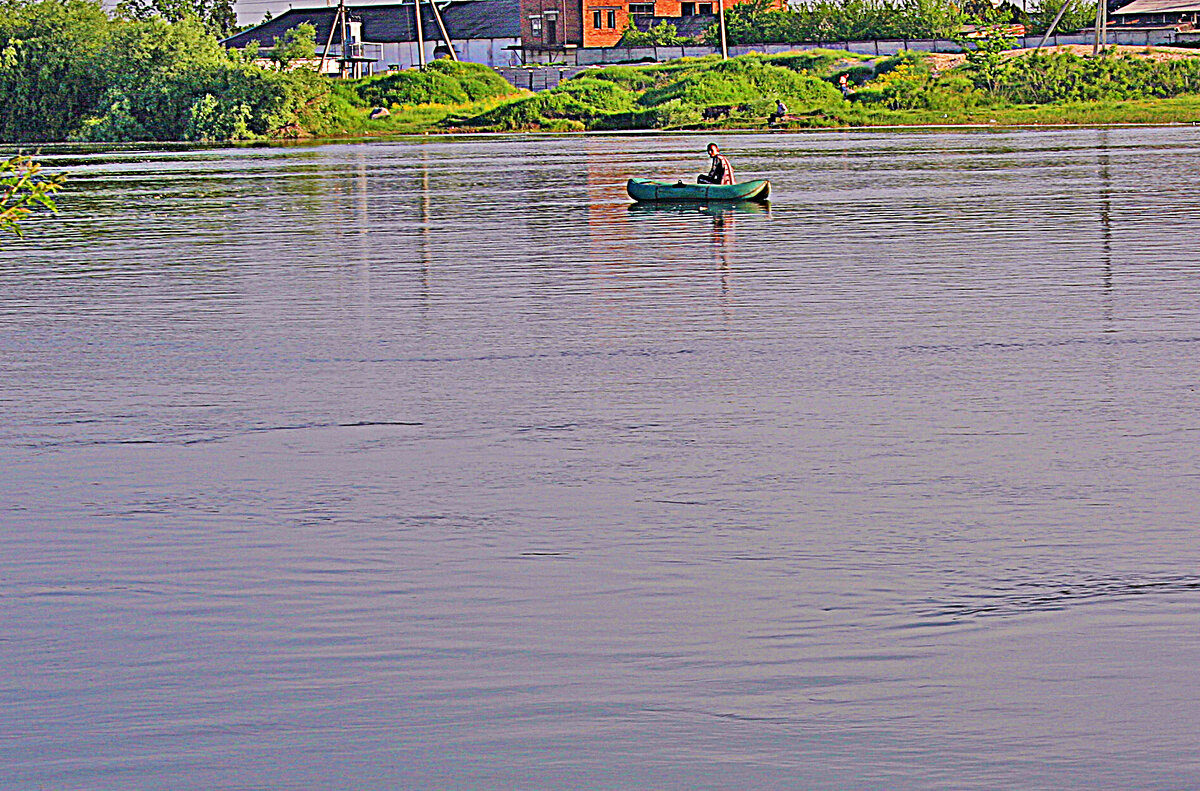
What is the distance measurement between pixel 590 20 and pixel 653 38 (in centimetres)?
507

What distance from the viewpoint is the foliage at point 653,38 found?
131875 mm

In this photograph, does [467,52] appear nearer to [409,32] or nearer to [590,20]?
[409,32]

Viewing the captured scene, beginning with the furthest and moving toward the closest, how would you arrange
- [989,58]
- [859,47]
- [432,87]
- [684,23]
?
[684,23] → [859,47] → [432,87] → [989,58]

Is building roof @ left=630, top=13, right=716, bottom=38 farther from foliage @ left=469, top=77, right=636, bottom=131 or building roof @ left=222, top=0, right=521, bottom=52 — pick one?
foliage @ left=469, top=77, right=636, bottom=131

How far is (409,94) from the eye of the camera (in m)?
117

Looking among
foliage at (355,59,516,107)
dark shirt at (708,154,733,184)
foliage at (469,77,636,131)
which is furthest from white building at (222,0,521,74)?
dark shirt at (708,154,733,184)

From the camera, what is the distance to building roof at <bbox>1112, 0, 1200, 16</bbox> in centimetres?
12288

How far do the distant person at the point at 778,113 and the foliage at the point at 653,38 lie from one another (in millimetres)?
25076

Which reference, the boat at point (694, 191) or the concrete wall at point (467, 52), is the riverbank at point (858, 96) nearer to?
the concrete wall at point (467, 52)

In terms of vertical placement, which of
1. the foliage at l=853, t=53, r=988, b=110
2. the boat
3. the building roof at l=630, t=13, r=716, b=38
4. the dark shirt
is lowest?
the boat

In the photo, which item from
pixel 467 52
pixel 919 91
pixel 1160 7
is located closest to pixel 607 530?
pixel 919 91

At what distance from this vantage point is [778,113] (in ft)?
348

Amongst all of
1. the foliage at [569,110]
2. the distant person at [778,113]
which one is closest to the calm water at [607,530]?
the distant person at [778,113]

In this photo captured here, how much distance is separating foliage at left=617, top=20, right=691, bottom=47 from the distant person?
987 inches
